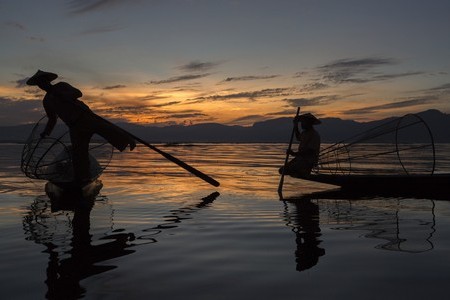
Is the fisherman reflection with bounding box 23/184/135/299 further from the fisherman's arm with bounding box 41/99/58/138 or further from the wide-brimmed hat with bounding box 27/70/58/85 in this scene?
the wide-brimmed hat with bounding box 27/70/58/85

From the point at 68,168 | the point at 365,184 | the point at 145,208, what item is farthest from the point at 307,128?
the point at 68,168

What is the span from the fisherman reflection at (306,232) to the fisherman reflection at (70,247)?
8.05 feet

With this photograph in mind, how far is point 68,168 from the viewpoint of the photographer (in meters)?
11.5

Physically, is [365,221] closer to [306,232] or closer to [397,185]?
[306,232]

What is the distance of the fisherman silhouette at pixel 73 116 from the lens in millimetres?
10633

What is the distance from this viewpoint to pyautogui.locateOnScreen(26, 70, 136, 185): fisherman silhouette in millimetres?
10633

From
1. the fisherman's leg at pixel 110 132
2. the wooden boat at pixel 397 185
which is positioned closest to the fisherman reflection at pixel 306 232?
the wooden boat at pixel 397 185

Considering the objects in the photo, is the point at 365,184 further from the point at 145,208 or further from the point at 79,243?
the point at 79,243

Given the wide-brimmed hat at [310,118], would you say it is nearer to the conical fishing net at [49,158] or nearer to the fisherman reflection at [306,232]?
the fisherman reflection at [306,232]

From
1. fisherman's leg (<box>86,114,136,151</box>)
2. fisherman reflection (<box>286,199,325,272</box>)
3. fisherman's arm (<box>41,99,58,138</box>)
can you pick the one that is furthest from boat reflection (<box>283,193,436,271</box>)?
fisherman's arm (<box>41,99,58,138</box>)

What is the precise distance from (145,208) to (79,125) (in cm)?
291

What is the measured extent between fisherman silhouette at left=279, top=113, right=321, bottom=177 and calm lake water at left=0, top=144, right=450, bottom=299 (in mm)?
3328

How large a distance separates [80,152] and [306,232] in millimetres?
6548

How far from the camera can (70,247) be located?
6031mm
